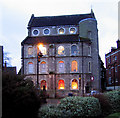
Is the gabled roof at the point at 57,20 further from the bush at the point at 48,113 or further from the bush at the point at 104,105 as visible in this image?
the bush at the point at 48,113

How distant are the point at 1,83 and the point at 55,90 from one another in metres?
35.7

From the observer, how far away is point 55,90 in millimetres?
44594

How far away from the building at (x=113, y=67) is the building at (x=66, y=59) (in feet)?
37.0

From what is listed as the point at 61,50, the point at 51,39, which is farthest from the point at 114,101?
the point at 51,39

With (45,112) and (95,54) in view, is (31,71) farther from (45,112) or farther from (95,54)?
(45,112)

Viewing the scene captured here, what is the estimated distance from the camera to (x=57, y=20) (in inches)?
2024

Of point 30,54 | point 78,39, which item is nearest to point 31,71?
point 30,54

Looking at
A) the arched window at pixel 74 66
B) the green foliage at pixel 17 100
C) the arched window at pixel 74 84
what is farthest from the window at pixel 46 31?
the green foliage at pixel 17 100

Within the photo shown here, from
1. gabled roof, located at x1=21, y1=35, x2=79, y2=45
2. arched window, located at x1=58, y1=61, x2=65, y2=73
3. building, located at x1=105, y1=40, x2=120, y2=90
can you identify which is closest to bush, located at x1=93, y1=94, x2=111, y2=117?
arched window, located at x1=58, y1=61, x2=65, y2=73

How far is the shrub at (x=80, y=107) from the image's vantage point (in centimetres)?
1471

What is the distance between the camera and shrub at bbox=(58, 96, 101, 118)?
14.7m

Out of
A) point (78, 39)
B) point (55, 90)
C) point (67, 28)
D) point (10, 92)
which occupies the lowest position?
point (55, 90)

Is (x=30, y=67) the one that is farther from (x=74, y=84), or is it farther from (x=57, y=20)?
(x=57, y=20)

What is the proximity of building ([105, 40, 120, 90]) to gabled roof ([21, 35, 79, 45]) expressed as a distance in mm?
15437
